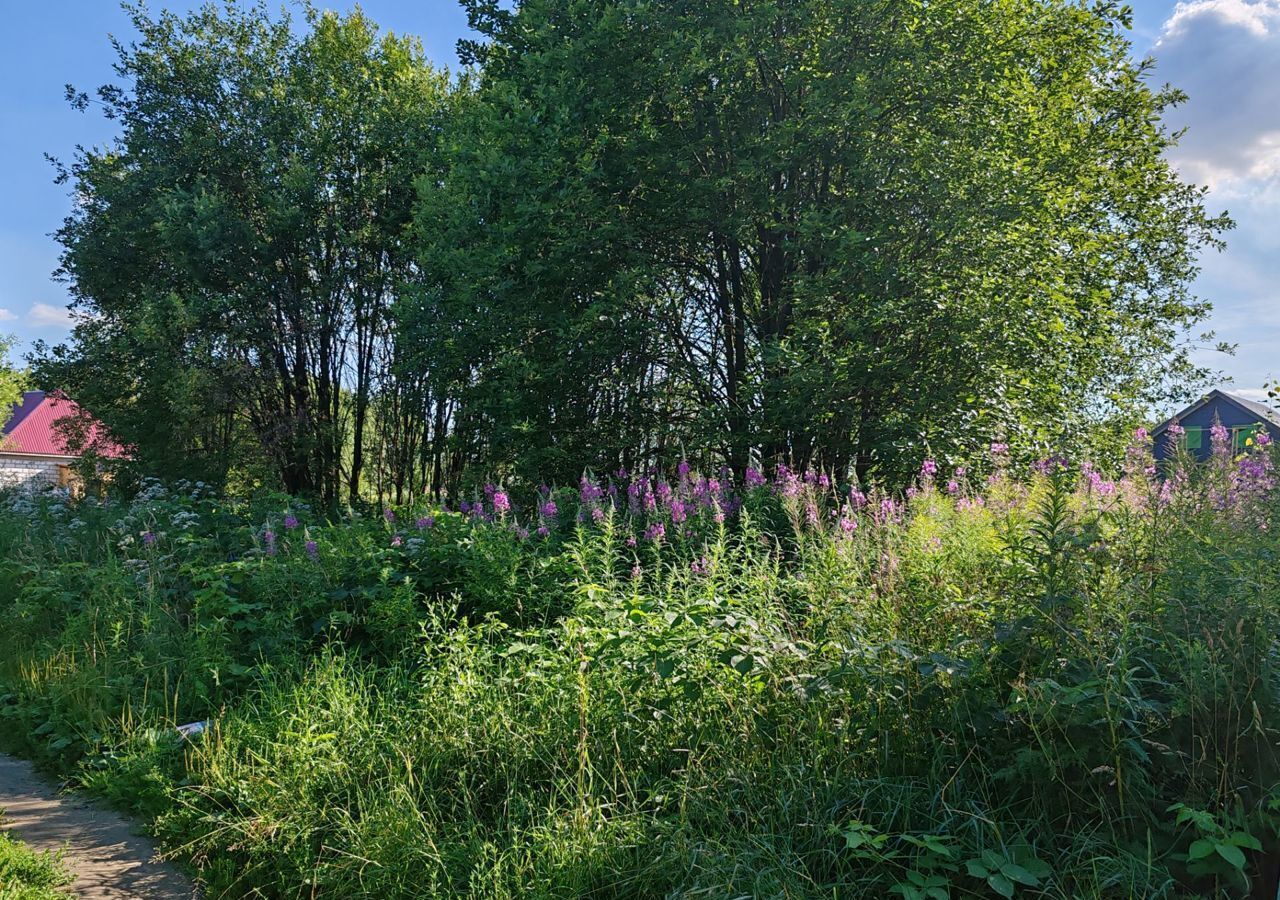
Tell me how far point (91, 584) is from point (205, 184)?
11.6m

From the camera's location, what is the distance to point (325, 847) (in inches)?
122

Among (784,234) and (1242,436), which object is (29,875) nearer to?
(1242,436)

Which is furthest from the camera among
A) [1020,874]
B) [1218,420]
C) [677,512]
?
[677,512]

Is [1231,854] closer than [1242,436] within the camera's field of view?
Yes

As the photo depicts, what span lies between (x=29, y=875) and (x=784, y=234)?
32.4 feet

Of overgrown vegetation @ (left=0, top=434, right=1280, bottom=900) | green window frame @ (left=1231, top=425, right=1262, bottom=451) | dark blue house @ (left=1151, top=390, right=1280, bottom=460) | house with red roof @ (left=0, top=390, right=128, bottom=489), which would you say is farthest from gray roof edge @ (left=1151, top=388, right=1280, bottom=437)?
house with red roof @ (left=0, top=390, right=128, bottom=489)

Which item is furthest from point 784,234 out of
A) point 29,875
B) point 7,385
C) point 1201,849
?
point 7,385

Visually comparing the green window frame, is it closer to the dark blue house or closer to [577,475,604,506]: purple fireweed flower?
the dark blue house

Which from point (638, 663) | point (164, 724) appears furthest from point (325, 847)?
point (164, 724)

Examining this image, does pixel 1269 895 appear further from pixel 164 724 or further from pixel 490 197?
pixel 490 197

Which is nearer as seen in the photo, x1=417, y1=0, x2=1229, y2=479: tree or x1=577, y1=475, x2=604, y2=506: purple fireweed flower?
x1=577, y1=475, x2=604, y2=506: purple fireweed flower

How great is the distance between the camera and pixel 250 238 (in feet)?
50.1

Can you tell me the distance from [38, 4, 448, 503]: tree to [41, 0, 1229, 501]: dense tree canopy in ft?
0.77

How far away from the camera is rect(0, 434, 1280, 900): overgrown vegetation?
2469mm
